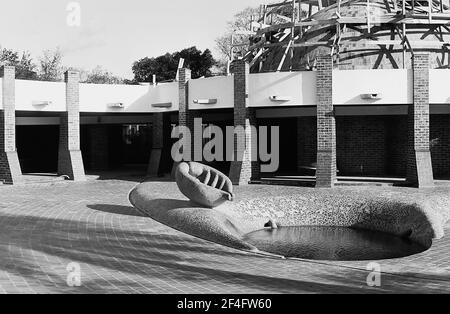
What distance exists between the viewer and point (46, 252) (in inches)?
372

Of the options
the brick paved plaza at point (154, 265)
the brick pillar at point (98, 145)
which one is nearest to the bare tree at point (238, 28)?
the brick pillar at point (98, 145)

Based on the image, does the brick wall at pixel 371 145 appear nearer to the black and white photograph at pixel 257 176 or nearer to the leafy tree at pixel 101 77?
the black and white photograph at pixel 257 176

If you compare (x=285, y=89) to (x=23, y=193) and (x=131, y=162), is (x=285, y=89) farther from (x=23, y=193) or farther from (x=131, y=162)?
(x=131, y=162)

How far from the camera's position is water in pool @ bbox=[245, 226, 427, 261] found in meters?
11.0

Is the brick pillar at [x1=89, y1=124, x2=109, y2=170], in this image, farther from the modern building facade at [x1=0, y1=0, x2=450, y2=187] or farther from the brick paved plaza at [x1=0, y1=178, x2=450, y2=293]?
the brick paved plaza at [x1=0, y1=178, x2=450, y2=293]

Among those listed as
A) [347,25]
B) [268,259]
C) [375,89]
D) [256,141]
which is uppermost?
[347,25]

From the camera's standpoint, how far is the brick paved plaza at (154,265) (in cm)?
718

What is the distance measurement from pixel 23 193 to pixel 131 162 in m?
16.9

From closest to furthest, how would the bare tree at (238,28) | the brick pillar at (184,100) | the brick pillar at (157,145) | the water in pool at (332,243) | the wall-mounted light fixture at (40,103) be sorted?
the water in pool at (332,243) < the wall-mounted light fixture at (40,103) < the brick pillar at (184,100) < the brick pillar at (157,145) < the bare tree at (238,28)

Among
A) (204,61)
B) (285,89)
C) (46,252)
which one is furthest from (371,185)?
(204,61)

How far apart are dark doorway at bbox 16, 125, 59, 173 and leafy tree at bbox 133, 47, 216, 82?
2372 cm

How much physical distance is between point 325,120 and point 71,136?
1134 centimetres

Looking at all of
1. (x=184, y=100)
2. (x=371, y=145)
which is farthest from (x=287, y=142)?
(x=184, y=100)

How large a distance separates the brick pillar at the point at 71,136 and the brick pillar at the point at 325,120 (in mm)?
10634
